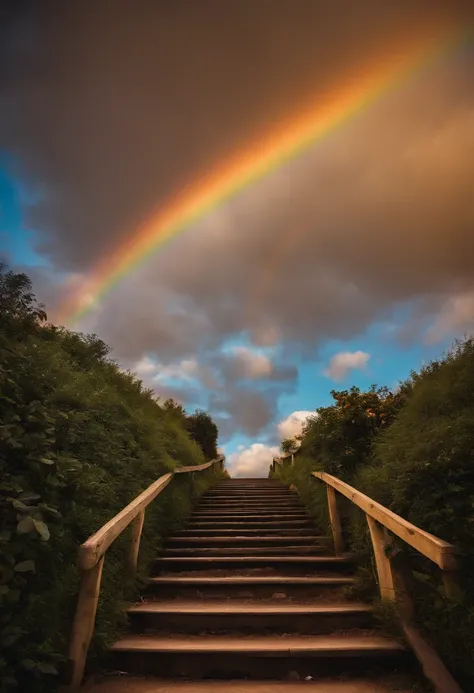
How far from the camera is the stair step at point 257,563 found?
192 inches

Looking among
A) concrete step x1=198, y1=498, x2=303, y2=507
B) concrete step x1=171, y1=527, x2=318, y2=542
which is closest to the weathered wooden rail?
concrete step x1=171, y1=527, x2=318, y2=542

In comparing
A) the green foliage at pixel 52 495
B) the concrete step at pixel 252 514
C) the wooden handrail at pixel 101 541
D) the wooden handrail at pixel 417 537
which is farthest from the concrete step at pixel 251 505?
the wooden handrail at pixel 101 541

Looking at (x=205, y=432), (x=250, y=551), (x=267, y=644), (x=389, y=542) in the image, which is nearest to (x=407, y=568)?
(x=389, y=542)

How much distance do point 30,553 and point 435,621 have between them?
2699 mm

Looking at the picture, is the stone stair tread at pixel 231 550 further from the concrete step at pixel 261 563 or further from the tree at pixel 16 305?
the tree at pixel 16 305

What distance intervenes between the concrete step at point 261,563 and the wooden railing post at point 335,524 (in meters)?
0.28

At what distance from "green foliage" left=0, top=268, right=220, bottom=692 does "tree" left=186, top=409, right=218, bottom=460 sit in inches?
419

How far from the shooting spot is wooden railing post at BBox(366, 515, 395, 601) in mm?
3609

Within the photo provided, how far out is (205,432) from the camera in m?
17.5

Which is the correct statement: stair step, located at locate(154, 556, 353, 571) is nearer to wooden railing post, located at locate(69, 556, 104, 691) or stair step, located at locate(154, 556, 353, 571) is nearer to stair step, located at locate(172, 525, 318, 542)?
stair step, located at locate(172, 525, 318, 542)

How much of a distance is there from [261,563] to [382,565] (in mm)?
1618

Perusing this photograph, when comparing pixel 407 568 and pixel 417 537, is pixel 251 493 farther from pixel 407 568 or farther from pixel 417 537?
Result: pixel 417 537

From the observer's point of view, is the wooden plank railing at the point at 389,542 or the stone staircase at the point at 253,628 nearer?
the wooden plank railing at the point at 389,542

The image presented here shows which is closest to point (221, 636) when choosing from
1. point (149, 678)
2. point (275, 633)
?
point (275, 633)
